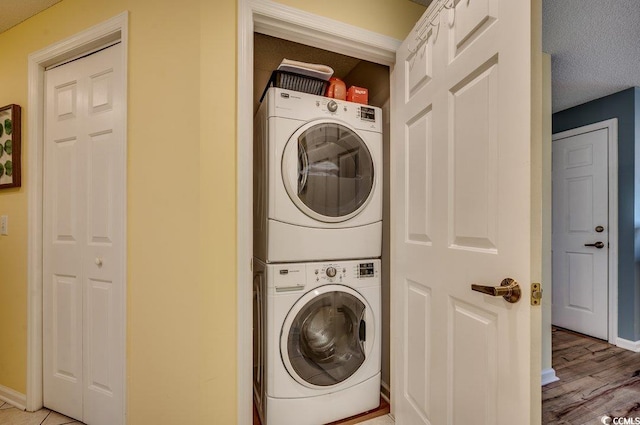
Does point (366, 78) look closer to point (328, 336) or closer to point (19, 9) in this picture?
point (328, 336)

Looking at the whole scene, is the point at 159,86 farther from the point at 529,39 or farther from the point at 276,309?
the point at 529,39

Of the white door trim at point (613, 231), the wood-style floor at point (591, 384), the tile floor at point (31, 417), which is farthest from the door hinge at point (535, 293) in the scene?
the white door trim at point (613, 231)

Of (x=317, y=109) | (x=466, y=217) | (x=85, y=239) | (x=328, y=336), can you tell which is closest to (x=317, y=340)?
(x=328, y=336)

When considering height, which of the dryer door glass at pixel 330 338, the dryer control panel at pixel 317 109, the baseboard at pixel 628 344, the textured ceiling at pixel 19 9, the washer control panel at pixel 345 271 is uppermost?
the textured ceiling at pixel 19 9

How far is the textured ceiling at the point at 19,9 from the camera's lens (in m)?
1.55

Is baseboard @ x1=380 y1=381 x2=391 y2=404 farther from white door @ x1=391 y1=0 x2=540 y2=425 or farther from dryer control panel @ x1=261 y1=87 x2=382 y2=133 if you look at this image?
dryer control panel @ x1=261 y1=87 x2=382 y2=133

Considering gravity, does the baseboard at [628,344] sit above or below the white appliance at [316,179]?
below

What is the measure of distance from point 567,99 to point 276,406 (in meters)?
3.78

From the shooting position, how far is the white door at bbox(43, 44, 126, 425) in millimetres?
1449

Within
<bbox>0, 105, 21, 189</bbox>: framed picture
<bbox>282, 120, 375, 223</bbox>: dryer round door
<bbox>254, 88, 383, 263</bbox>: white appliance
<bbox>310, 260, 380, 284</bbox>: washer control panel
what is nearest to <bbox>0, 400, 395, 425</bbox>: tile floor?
<bbox>310, 260, 380, 284</bbox>: washer control panel

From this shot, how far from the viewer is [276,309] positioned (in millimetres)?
1434

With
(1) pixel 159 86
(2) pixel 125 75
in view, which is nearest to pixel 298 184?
(1) pixel 159 86

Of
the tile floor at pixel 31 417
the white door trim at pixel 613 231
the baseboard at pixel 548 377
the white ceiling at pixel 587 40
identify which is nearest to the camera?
the tile floor at pixel 31 417

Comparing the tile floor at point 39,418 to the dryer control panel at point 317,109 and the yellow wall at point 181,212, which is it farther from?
the dryer control panel at point 317,109
